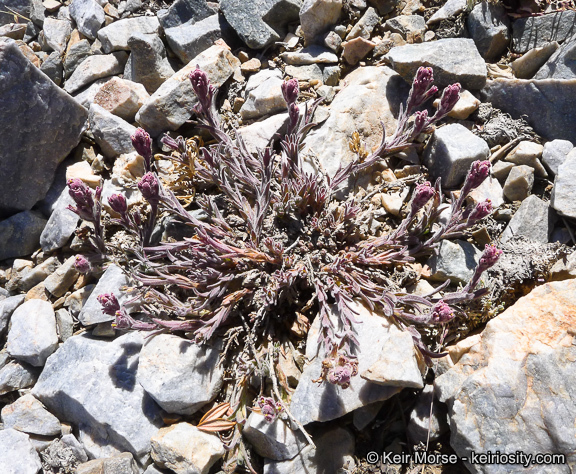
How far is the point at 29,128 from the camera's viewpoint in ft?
14.1

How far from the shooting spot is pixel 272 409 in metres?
3.02

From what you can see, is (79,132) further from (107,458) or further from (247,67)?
(107,458)

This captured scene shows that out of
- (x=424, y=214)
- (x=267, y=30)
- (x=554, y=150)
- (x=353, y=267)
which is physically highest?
(x=267, y=30)

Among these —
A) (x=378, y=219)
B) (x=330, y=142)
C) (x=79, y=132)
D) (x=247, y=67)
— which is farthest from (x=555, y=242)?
(x=79, y=132)

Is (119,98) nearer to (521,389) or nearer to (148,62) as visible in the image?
(148,62)

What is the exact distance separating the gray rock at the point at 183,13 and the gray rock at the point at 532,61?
3400 mm

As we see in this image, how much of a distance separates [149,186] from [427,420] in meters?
2.60

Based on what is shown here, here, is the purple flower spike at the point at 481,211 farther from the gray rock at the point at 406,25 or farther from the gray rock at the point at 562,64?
the gray rock at the point at 406,25

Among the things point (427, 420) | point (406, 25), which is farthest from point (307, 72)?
point (427, 420)

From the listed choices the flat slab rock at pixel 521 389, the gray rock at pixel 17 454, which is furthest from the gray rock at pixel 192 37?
the flat slab rock at pixel 521 389

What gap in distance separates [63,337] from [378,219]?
9.81 ft

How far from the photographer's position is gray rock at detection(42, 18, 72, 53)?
221 inches

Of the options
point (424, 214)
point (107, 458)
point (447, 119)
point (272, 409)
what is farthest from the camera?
point (447, 119)

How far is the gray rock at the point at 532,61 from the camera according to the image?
4.11 meters
